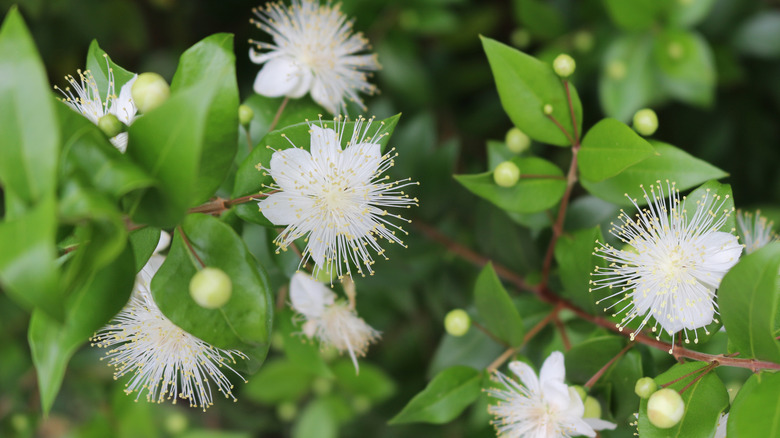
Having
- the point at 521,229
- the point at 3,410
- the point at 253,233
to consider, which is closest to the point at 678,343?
the point at 521,229

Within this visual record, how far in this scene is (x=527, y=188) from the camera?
1.22 meters

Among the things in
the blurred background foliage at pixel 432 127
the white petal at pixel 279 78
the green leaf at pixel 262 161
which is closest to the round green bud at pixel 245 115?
the white petal at pixel 279 78

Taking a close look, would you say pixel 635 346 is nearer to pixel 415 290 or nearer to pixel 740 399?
pixel 740 399

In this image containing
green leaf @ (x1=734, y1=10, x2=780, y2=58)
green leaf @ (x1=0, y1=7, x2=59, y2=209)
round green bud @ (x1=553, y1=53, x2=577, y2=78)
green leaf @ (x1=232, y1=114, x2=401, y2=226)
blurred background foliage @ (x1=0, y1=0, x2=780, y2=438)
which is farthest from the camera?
green leaf @ (x1=734, y1=10, x2=780, y2=58)

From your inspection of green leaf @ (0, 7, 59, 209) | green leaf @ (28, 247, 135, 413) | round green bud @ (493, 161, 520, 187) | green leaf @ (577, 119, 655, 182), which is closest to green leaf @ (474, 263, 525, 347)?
round green bud @ (493, 161, 520, 187)

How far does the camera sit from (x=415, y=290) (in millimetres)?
2020

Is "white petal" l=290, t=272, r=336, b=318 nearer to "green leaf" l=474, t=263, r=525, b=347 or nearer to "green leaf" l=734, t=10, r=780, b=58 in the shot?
"green leaf" l=474, t=263, r=525, b=347

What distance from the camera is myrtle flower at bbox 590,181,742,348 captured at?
1.03 meters

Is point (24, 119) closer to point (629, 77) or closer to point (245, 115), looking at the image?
point (245, 115)

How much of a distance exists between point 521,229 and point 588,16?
2.99 ft

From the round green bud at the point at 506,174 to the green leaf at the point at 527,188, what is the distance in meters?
0.03

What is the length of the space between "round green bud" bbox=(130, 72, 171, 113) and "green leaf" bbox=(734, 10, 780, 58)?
192 centimetres

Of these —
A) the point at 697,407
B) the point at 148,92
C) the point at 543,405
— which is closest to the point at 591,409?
the point at 543,405

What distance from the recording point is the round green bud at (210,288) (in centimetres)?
88
